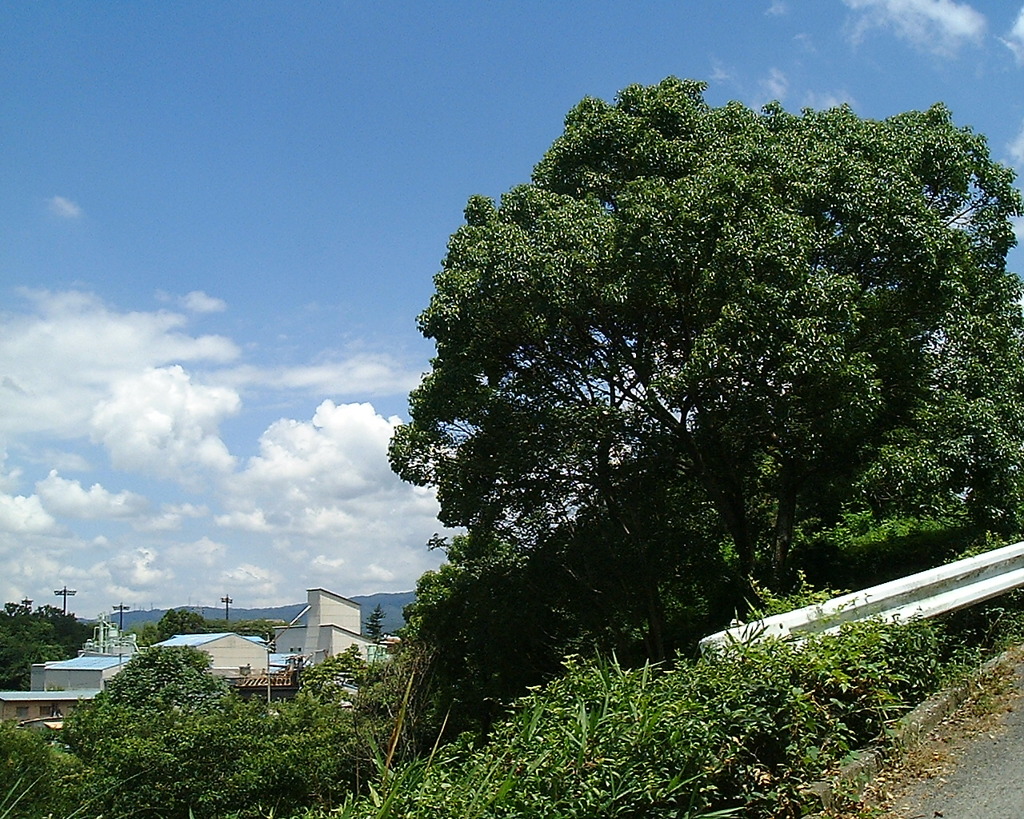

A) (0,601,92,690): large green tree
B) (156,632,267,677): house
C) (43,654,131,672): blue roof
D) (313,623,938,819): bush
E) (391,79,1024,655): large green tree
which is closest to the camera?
(313,623,938,819): bush

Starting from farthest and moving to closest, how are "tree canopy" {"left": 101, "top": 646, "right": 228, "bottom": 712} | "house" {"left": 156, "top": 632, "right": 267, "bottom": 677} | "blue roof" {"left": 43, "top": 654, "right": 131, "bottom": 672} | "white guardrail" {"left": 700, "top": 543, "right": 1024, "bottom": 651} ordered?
"house" {"left": 156, "top": 632, "right": 267, "bottom": 677}, "blue roof" {"left": 43, "top": 654, "right": 131, "bottom": 672}, "tree canopy" {"left": 101, "top": 646, "right": 228, "bottom": 712}, "white guardrail" {"left": 700, "top": 543, "right": 1024, "bottom": 651}

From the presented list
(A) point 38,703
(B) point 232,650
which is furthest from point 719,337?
(B) point 232,650

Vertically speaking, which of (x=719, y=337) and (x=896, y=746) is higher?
(x=719, y=337)

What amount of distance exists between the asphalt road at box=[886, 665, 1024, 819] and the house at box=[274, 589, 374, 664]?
1977 inches

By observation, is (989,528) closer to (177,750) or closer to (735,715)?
(735,715)

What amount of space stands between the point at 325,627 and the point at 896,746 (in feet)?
181

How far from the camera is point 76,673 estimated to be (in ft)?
218

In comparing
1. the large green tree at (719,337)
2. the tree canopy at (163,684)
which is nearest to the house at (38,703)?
the tree canopy at (163,684)

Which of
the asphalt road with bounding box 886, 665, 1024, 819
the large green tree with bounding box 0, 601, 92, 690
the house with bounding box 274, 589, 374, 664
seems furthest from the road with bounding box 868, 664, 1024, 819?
the large green tree with bounding box 0, 601, 92, 690

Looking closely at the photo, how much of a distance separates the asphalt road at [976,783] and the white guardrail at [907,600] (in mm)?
721

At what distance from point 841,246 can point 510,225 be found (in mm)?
4431

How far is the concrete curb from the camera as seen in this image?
12.2 feet

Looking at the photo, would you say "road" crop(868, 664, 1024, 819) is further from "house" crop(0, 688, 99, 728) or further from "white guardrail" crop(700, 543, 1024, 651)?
"house" crop(0, 688, 99, 728)

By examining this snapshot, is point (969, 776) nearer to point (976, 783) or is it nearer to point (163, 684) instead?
point (976, 783)
